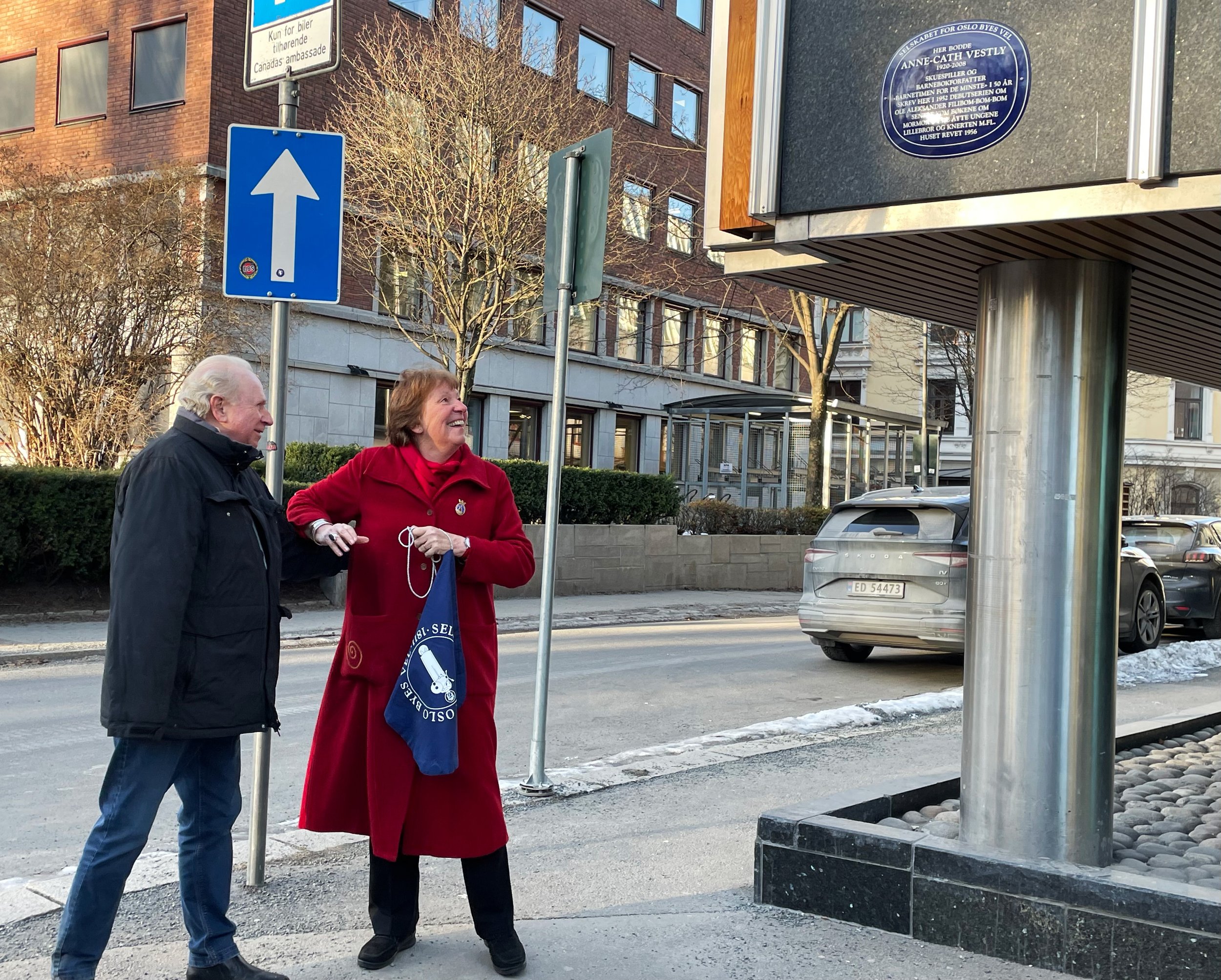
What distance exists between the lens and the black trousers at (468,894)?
376cm

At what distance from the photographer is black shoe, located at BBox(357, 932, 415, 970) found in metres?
3.70

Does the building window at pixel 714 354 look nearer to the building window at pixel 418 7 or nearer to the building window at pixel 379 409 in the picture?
the building window at pixel 379 409

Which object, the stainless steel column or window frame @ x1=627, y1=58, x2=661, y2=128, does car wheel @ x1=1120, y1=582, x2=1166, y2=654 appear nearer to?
the stainless steel column

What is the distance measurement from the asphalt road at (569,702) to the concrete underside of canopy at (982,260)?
3.27 m

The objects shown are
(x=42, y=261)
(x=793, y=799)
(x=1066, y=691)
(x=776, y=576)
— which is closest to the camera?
(x=1066, y=691)

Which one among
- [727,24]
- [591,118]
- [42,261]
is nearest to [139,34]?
[591,118]

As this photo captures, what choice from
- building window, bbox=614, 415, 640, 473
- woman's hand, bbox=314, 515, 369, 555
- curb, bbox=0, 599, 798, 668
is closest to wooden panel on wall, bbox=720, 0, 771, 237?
woman's hand, bbox=314, 515, 369, 555

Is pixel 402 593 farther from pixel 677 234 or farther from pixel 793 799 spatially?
pixel 677 234

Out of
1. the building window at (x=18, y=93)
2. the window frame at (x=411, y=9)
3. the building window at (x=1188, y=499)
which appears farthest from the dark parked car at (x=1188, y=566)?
the building window at (x=1188, y=499)

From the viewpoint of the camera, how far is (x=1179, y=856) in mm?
4484

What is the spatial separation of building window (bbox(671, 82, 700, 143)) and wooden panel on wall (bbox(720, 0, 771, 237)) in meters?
31.0

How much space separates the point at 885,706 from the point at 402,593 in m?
5.78

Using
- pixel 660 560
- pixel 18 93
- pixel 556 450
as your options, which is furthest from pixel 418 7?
pixel 556 450

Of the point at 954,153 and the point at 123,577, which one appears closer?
the point at 123,577
